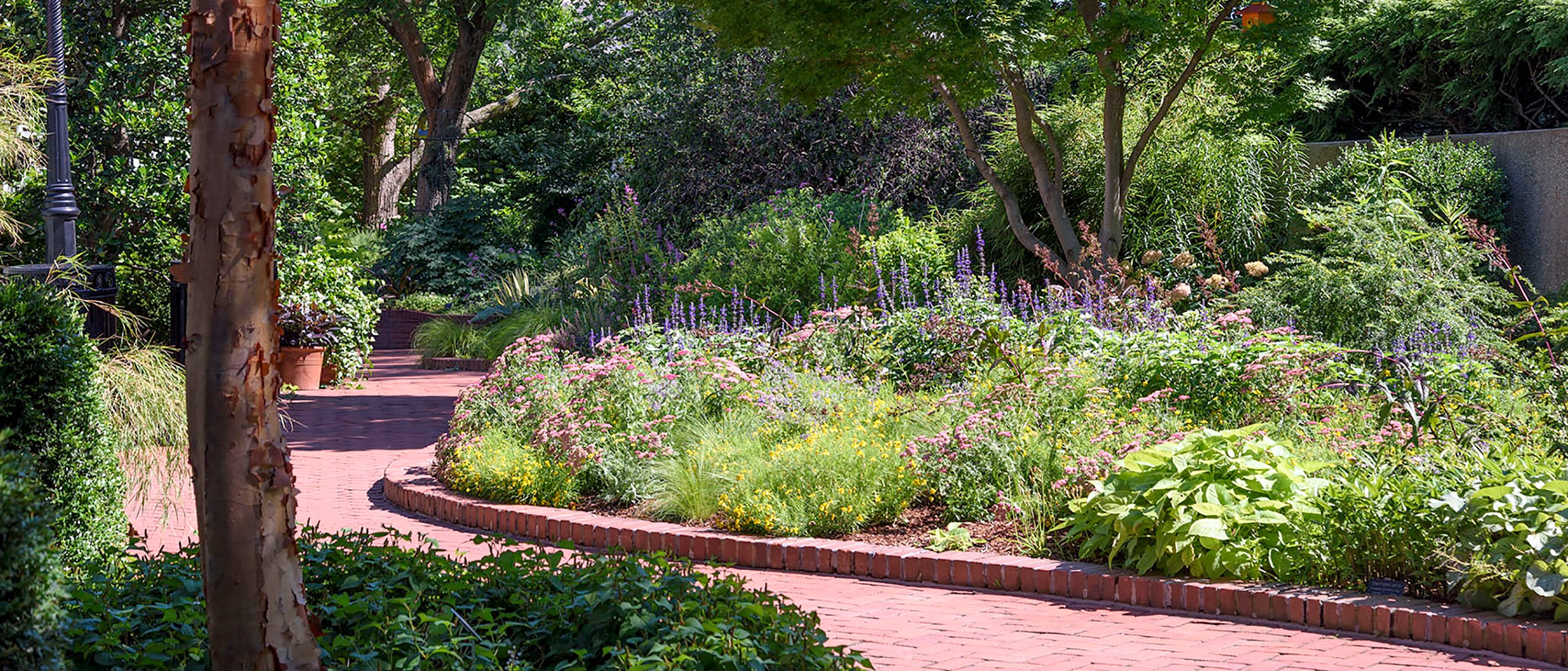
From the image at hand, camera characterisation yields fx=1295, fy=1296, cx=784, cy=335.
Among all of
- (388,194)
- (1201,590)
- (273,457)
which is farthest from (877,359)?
(388,194)

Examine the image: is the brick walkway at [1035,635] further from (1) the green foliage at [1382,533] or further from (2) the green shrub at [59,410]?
(2) the green shrub at [59,410]

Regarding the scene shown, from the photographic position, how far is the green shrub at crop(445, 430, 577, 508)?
288 inches

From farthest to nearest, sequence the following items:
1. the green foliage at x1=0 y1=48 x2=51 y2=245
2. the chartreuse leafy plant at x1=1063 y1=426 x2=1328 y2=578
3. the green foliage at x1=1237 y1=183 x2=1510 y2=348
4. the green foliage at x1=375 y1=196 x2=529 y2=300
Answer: the green foliage at x1=375 y1=196 x2=529 y2=300 < the green foliage at x1=0 y1=48 x2=51 y2=245 < the green foliage at x1=1237 y1=183 x2=1510 y2=348 < the chartreuse leafy plant at x1=1063 y1=426 x2=1328 y2=578

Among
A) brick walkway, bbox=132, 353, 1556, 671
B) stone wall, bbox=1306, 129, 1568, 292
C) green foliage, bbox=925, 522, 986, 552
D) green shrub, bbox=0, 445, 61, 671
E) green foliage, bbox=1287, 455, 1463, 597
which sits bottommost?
brick walkway, bbox=132, 353, 1556, 671

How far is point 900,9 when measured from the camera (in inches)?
455

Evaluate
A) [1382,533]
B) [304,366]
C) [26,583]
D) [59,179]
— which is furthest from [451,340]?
[26,583]

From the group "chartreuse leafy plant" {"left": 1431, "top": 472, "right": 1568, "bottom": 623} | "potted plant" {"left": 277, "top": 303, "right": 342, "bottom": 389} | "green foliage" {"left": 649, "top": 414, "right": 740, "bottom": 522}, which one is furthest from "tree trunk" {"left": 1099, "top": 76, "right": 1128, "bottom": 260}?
"potted plant" {"left": 277, "top": 303, "right": 342, "bottom": 389}

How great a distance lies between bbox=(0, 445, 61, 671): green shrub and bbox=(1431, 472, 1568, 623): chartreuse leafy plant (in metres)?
4.40

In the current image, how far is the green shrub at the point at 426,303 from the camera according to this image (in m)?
22.1

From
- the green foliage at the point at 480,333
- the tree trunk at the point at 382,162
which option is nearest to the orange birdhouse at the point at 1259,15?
the green foliage at the point at 480,333

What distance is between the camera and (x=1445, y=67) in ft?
51.6

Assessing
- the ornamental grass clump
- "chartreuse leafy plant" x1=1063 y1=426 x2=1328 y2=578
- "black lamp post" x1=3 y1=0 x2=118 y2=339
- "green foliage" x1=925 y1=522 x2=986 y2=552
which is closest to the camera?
"chartreuse leafy plant" x1=1063 y1=426 x2=1328 y2=578

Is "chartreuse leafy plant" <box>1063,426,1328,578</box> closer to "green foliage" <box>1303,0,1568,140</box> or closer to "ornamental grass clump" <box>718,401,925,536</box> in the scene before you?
"ornamental grass clump" <box>718,401,925,536</box>

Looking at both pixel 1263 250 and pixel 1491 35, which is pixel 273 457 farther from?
pixel 1491 35
